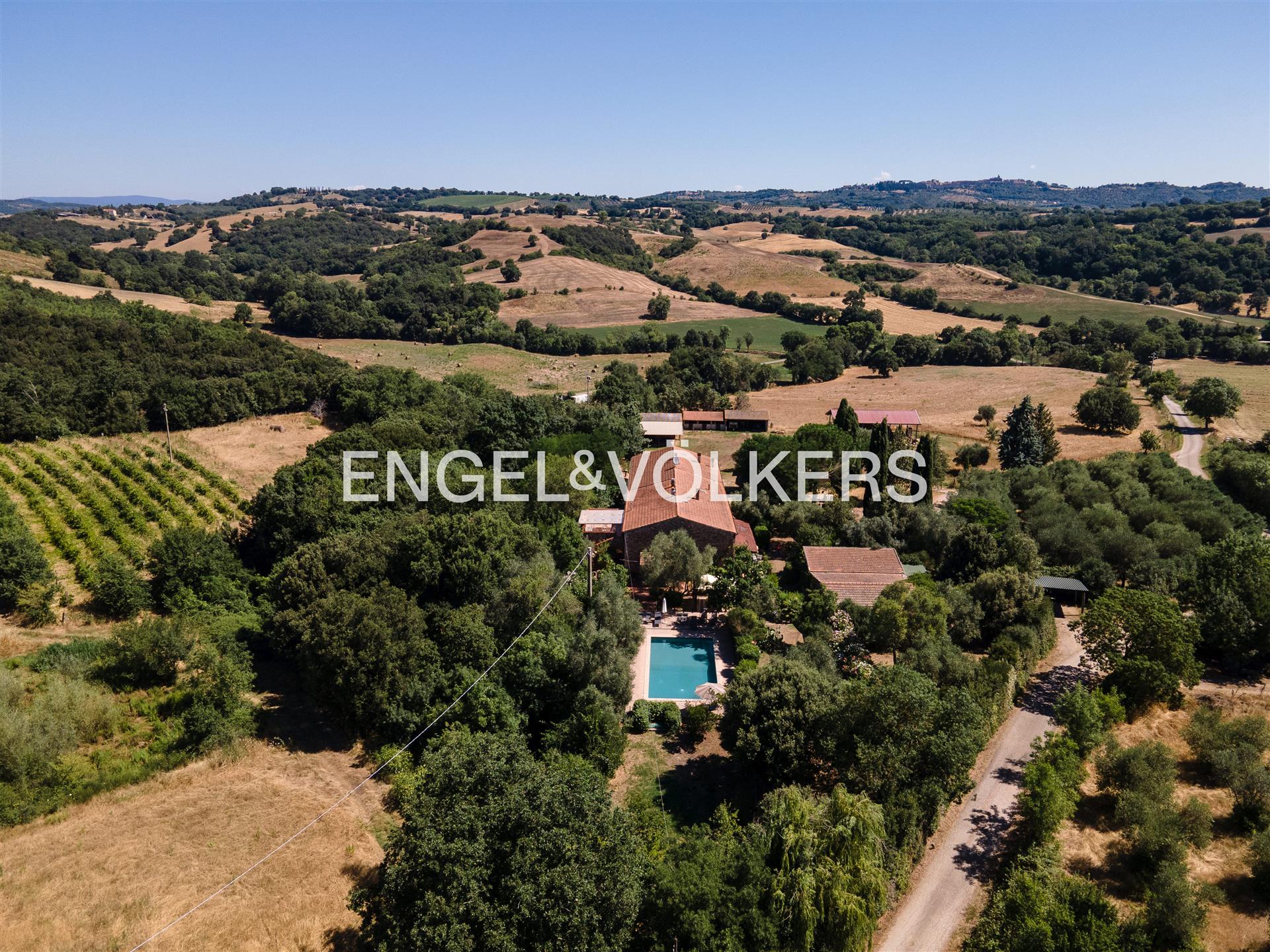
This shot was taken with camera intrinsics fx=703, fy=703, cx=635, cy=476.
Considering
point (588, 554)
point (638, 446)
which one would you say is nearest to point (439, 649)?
point (588, 554)

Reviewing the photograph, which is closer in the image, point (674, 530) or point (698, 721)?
point (698, 721)

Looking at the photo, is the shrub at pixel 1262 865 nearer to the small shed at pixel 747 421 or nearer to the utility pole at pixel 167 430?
the small shed at pixel 747 421

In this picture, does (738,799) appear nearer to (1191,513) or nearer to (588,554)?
(588,554)

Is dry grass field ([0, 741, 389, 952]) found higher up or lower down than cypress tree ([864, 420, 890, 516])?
lower down

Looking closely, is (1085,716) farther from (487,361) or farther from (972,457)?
(487,361)

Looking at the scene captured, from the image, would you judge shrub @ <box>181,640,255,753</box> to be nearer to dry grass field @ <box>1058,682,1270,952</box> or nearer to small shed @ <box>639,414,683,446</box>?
dry grass field @ <box>1058,682,1270,952</box>

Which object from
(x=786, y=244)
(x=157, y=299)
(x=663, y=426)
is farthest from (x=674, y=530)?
(x=786, y=244)

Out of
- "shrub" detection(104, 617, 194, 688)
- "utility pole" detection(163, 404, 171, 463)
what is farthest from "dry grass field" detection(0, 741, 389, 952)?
"utility pole" detection(163, 404, 171, 463)
